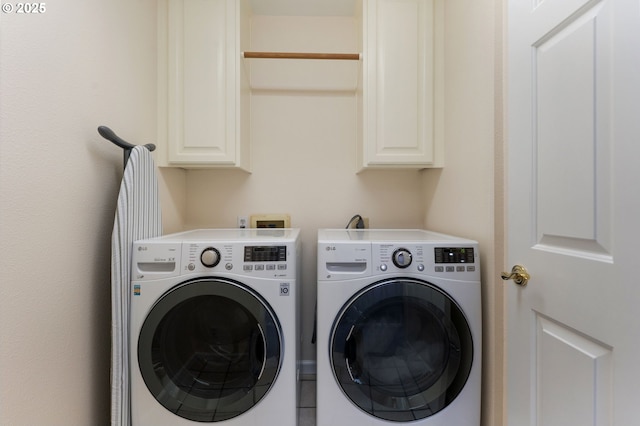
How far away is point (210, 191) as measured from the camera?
1813 mm

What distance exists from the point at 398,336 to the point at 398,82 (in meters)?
1.29

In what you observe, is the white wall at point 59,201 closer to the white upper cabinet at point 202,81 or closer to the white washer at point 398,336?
the white upper cabinet at point 202,81

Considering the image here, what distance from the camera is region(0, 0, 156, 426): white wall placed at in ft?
2.50

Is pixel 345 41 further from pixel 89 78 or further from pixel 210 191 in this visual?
pixel 89 78

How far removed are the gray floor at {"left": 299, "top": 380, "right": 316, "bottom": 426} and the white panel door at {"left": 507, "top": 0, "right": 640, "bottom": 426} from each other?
0.86 m

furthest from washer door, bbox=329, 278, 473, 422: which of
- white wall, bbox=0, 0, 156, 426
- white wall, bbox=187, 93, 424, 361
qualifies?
white wall, bbox=0, 0, 156, 426

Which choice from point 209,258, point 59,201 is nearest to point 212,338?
point 209,258

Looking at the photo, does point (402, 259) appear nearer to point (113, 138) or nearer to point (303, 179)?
point (303, 179)

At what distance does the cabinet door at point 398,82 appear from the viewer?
1.49 metres

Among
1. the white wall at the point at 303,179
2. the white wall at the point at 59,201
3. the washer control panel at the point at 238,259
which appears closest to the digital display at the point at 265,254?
the washer control panel at the point at 238,259

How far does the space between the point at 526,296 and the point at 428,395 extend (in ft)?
1.78

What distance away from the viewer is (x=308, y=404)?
1.44 metres

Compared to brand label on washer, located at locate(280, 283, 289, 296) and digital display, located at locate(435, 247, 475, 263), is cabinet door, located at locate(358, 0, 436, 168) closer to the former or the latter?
digital display, located at locate(435, 247, 475, 263)

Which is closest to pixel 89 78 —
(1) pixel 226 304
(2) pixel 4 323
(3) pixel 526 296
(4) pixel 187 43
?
(4) pixel 187 43
